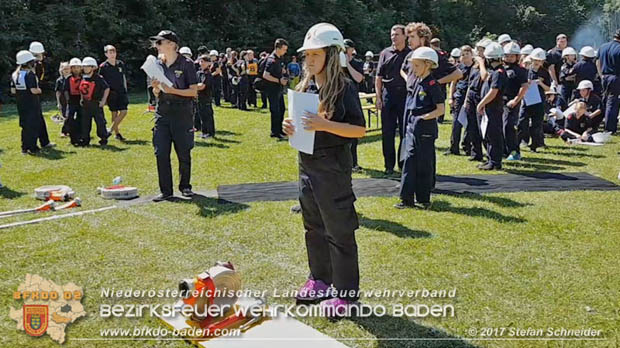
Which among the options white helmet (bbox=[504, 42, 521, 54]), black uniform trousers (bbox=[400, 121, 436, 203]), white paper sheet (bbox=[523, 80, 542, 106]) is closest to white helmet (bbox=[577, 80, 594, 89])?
white paper sheet (bbox=[523, 80, 542, 106])

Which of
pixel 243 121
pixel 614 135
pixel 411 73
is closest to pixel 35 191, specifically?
pixel 411 73

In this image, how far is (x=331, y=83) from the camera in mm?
4016

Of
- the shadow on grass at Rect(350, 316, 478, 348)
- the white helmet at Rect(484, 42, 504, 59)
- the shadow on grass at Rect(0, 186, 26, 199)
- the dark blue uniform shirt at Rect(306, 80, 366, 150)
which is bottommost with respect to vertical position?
the shadow on grass at Rect(350, 316, 478, 348)

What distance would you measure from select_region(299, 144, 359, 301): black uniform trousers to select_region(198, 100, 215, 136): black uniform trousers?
31.1ft

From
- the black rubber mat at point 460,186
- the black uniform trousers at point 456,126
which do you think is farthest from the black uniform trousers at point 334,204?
the black uniform trousers at point 456,126

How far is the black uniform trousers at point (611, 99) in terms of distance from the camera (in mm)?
12102

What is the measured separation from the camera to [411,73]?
7301 millimetres

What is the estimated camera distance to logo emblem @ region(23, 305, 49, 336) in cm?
418

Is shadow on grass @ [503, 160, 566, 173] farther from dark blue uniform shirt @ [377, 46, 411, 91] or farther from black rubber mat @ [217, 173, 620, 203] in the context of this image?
dark blue uniform shirt @ [377, 46, 411, 91]

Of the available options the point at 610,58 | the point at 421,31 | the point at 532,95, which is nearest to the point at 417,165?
the point at 421,31

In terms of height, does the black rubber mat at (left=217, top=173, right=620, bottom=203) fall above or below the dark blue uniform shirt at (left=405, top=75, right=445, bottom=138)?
below

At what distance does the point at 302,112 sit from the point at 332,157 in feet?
1.24

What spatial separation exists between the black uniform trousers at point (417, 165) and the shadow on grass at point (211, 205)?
202cm

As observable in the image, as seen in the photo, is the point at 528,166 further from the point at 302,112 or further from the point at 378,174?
the point at 302,112
